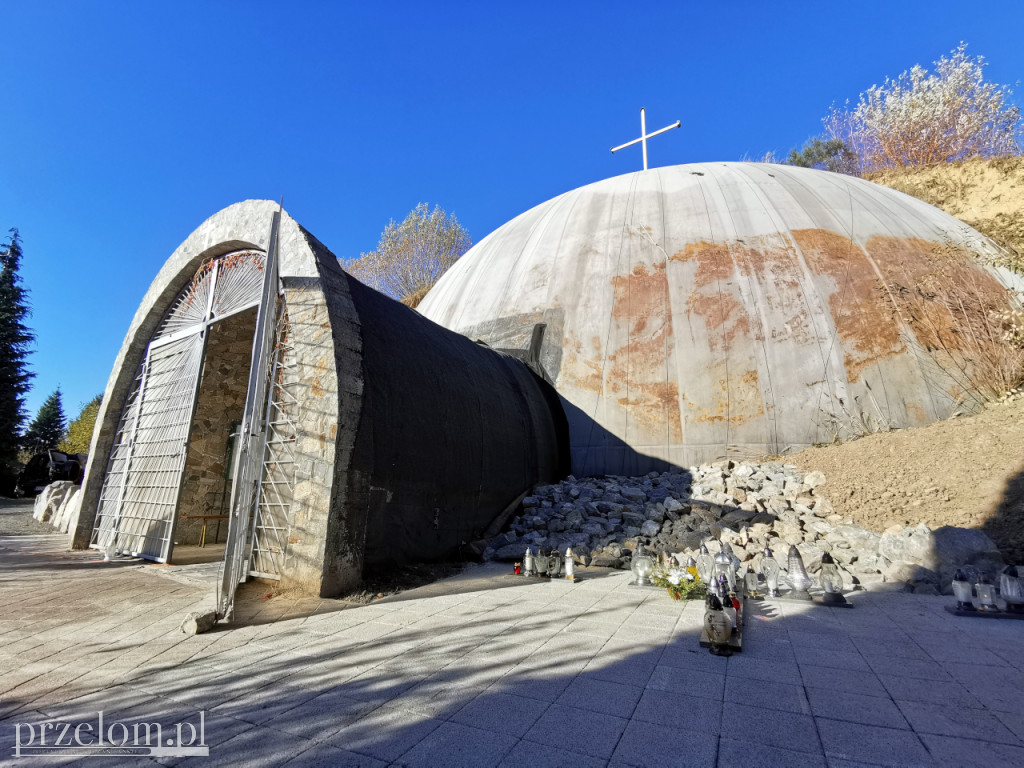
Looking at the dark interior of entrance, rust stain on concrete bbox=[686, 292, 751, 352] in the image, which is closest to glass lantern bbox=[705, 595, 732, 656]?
rust stain on concrete bbox=[686, 292, 751, 352]

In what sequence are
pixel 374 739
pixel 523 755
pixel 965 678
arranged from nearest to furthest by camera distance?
pixel 523 755
pixel 374 739
pixel 965 678

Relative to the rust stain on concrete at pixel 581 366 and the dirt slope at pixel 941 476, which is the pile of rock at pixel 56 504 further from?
the dirt slope at pixel 941 476

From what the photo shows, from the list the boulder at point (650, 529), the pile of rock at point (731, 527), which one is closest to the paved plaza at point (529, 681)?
the pile of rock at point (731, 527)

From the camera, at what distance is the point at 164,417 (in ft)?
21.9

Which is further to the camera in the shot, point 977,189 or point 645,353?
point 977,189

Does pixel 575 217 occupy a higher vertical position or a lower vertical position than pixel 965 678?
higher

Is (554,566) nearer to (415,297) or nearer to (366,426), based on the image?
(366,426)

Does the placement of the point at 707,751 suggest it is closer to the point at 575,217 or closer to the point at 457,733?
the point at 457,733

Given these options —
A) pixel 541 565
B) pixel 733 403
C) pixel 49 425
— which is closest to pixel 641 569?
pixel 541 565

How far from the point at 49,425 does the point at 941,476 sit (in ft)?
149

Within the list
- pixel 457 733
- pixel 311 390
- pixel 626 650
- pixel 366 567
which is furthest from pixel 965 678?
pixel 311 390

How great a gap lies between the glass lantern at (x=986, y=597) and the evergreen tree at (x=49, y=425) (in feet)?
133

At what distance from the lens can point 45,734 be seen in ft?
6.52

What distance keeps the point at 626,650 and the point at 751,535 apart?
9.97ft
